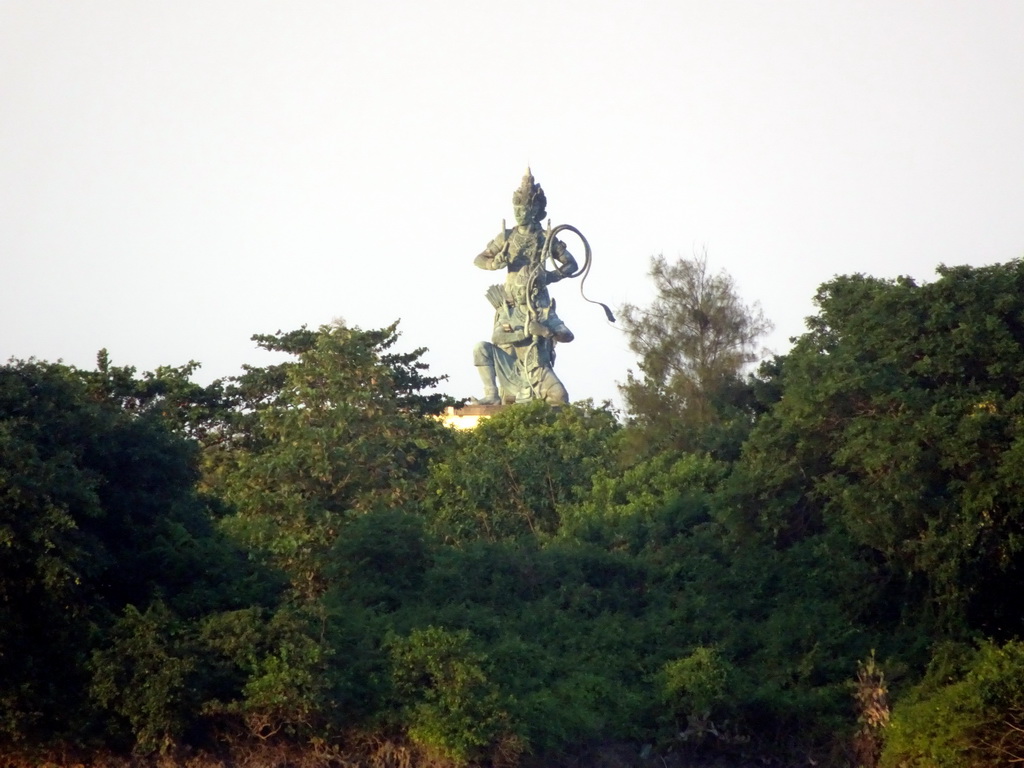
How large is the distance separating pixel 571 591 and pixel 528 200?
12.6 metres

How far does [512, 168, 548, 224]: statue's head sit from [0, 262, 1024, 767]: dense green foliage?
9818 mm

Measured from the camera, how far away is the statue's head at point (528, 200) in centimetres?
2891

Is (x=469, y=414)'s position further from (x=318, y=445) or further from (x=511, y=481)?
(x=318, y=445)

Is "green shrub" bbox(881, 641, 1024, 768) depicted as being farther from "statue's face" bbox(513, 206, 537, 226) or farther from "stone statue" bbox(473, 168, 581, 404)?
"statue's face" bbox(513, 206, 537, 226)

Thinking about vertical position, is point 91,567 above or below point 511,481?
below

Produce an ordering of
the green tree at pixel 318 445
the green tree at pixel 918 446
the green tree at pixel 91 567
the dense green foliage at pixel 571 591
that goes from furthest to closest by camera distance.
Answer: the green tree at pixel 318 445 → the green tree at pixel 918 446 → the dense green foliage at pixel 571 591 → the green tree at pixel 91 567

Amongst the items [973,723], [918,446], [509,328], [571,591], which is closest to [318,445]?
[571,591]

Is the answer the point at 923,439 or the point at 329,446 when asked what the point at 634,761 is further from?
the point at 329,446

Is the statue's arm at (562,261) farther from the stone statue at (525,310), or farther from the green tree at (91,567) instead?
the green tree at (91,567)

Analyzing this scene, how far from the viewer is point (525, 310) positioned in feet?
96.3

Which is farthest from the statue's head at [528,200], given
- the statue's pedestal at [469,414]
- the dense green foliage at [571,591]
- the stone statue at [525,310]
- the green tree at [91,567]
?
the green tree at [91,567]

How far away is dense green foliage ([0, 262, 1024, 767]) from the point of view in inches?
565

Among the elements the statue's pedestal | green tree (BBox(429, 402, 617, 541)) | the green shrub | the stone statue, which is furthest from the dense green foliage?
the stone statue

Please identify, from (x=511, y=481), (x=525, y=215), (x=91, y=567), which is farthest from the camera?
(x=525, y=215)
